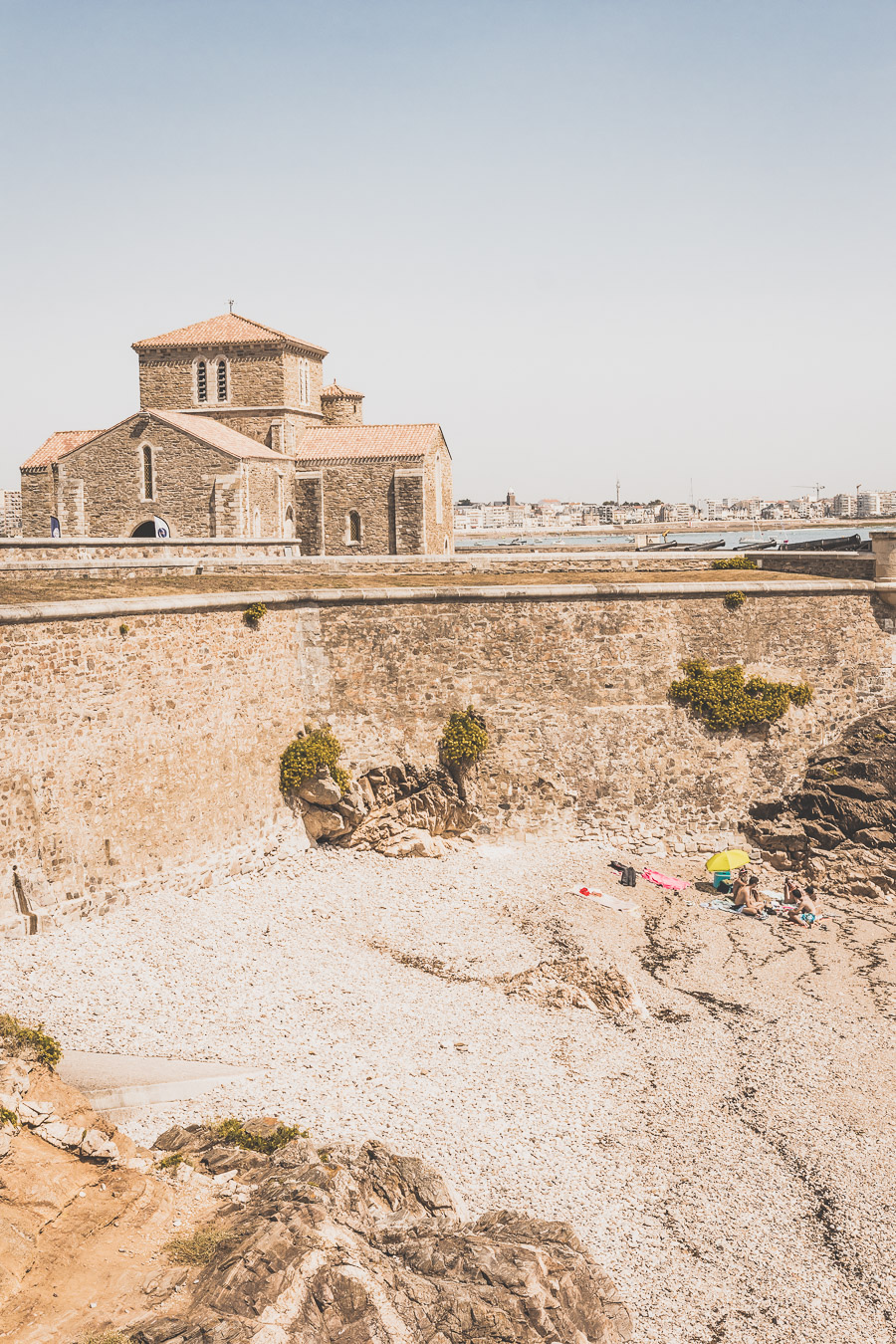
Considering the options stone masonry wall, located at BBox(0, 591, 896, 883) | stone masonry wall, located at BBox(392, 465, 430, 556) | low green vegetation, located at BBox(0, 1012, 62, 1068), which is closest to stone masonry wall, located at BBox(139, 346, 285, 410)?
stone masonry wall, located at BBox(392, 465, 430, 556)

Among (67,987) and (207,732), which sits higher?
(207,732)

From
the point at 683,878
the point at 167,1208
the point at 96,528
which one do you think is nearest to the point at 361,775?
the point at 683,878

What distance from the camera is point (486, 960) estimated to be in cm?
1717

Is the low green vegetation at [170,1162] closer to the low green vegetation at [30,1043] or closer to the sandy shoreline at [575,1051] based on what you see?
the sandy shoreline at [575,1051]

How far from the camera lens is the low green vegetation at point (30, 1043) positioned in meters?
11.4

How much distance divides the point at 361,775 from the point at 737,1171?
39.0ft

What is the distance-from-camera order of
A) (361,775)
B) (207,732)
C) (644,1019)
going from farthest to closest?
(361,775), (207,732), (644,1019)

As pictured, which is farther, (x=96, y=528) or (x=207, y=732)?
(x=96, y=528)

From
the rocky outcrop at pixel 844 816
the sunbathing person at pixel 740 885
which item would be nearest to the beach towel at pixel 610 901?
the sunbathing person at pixel 740 885

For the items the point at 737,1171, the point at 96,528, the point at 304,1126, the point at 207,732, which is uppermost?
the point at 96,528

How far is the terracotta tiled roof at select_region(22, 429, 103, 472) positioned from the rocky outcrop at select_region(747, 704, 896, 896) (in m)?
27.3

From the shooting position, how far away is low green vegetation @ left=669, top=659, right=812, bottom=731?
75.7 ft

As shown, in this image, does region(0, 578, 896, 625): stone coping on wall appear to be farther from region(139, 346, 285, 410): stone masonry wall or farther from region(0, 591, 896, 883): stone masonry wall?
region(139, 346, 285, 410): stone masonry wall

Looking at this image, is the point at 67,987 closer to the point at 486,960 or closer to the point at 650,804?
the point at 486,960
